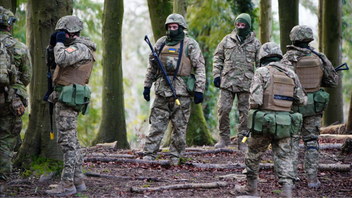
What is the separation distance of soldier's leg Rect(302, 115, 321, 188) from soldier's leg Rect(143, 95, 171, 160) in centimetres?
259

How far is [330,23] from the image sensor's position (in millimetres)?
11984

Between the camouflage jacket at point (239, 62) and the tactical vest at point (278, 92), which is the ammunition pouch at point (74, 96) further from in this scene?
the camouflage jacket at point (239, 62)

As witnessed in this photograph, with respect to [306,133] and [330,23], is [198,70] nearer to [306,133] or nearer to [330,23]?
[306,133]

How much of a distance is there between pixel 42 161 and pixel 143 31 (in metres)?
32.4

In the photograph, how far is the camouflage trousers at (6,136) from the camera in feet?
15.4

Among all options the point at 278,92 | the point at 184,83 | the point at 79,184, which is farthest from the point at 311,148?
the point at 79,184

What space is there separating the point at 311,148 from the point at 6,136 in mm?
4637

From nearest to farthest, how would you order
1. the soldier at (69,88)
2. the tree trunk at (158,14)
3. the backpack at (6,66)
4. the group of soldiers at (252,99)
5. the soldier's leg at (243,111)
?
1. the backpack at (6,66)
2. the group of soldiers at (252,99)
3. the soldier at (69,88)
4. the soldier's leg at (243,111)
5. the tree trunk at (158,14)

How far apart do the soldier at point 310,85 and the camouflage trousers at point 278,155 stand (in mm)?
1016

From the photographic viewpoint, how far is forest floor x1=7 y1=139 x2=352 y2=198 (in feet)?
16.9

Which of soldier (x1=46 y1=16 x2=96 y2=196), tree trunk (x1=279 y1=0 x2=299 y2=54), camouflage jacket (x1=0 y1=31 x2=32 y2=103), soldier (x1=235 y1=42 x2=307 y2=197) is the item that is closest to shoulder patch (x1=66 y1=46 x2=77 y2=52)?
soldier (x1=46 y1=16 x2=96 y2=196)

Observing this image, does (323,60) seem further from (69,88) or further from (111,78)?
(111,78)

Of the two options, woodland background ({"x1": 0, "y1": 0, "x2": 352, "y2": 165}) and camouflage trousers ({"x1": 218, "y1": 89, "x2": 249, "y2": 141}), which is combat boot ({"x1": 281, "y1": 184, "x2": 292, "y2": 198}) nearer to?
camouflage trousers ({"x1": 218, "y1": 89, "x2": 249, "y2": 141})

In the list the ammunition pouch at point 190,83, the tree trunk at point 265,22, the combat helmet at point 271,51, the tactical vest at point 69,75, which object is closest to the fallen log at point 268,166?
the ammunition pouch at point 190,83
